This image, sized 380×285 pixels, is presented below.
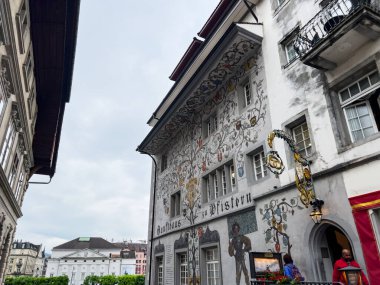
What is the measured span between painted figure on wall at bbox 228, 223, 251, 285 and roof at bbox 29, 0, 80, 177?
374 inches

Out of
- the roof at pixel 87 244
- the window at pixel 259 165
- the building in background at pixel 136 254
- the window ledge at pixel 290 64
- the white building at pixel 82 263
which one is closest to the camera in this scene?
the window ledge at pixel 290 64

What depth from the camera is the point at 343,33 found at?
695cm

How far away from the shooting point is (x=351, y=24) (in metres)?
6.74

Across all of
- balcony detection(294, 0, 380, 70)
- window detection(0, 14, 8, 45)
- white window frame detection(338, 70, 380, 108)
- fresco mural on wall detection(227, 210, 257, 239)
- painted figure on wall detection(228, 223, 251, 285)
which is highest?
window detection(0, 14, 8, 45)

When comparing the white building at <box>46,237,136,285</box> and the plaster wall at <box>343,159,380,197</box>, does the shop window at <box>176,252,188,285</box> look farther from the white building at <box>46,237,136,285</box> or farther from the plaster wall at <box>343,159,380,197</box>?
the white building at <box>46,237,136,285</box>

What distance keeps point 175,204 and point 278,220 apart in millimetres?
8852

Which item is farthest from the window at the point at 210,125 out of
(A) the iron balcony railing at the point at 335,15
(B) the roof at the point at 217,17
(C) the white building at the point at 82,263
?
(C) the white building at the point at 82,263

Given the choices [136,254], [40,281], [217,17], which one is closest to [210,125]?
[217,17]

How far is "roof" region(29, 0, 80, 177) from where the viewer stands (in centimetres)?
1013

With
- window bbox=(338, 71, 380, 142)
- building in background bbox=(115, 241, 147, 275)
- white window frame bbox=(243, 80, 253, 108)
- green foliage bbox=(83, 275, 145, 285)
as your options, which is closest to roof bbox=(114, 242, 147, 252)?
building in background bbox=(115, 241, 147, 275)

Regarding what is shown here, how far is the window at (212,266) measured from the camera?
37.1 ft

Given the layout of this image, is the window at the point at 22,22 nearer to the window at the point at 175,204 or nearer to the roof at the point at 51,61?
the roof at the point at 51,61

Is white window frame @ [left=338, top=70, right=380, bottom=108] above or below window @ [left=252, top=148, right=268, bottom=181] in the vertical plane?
above

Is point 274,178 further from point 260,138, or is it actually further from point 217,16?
point 217,16
